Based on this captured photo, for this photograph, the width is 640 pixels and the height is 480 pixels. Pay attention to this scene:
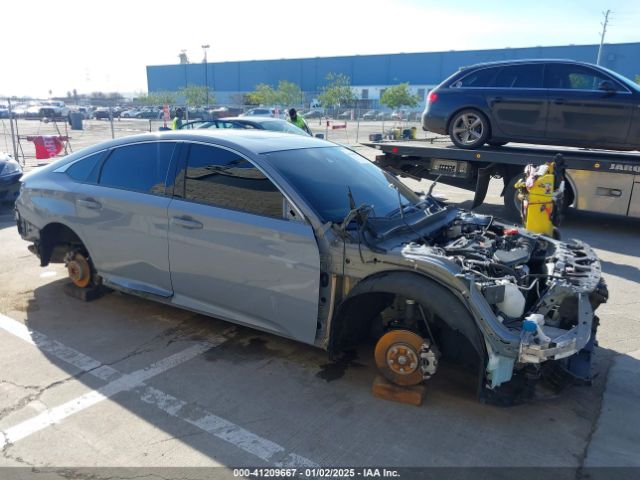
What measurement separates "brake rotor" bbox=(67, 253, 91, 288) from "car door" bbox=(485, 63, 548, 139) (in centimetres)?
692

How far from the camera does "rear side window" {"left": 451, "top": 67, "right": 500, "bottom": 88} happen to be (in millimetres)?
8992

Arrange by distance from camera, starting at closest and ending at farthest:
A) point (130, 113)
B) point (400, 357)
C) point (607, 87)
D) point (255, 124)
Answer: point (400, 357) → point (607, 87) → point (255, 124) → point (130, 113)

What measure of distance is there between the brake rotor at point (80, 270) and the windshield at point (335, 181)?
2.40 meters

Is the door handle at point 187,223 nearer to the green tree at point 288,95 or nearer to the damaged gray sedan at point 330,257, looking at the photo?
the damaged gray sedan at point 330,257

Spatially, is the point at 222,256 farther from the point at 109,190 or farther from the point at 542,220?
the point at 542,220

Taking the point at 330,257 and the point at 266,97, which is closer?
the point at 330,257

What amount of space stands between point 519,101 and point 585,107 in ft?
3.28

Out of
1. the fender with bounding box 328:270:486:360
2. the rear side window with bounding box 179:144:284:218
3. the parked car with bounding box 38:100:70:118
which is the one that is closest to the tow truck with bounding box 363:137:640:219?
the rear side window with bounding box 179:144:284:218

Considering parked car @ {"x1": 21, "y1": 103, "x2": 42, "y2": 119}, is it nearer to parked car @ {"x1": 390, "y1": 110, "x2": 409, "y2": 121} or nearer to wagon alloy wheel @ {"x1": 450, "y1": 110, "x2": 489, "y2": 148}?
parked car @ {"x1": 390, "y1": 110, "x2": 409, "y2": 121}

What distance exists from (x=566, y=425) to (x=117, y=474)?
269cm

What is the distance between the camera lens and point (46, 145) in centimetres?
1630

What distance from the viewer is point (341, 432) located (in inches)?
125

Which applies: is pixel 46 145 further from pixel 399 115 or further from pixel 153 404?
pixel 399 115

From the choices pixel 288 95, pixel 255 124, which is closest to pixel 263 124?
pixel 255 124
